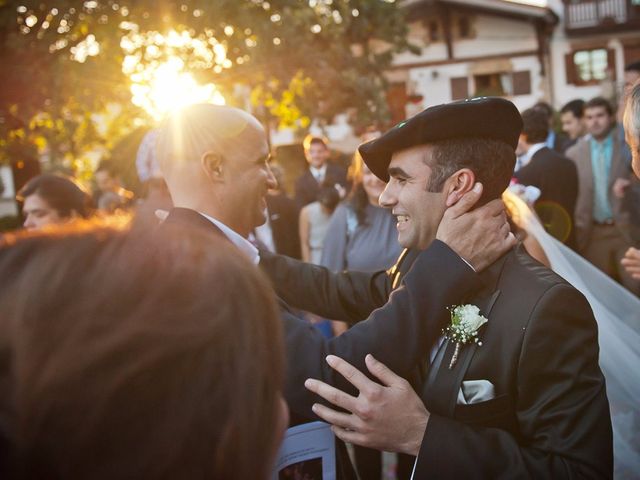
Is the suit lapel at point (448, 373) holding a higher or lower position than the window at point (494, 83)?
lower

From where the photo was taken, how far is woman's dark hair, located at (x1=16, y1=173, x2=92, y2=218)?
3.83m

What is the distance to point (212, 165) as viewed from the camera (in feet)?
7.45

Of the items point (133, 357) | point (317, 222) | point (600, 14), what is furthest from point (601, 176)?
point (600, 14)

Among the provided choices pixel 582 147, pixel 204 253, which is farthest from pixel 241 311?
pixel 582 147

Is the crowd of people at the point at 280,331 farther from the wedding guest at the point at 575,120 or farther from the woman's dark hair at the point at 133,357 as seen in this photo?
the wedding guest at the point at 575,120

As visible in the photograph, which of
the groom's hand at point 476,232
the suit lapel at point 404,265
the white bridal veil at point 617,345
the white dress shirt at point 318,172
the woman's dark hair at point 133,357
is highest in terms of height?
the woman's dark hair at point 133,357

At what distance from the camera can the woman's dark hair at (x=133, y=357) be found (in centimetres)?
73

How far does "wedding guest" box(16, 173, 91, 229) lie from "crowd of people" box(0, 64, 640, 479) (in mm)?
12

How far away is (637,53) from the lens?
2706 cm

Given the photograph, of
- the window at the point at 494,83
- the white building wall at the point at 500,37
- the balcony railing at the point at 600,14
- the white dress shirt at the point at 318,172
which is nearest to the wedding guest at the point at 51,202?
the white dress shirt at the point at 318,172

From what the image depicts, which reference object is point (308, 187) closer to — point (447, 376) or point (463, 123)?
point (463, 123)

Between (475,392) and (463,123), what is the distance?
78cm

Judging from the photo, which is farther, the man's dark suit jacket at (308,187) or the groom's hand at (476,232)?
the man's dark suit jacket at (308,187)

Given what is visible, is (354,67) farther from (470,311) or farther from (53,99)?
(470,311)
